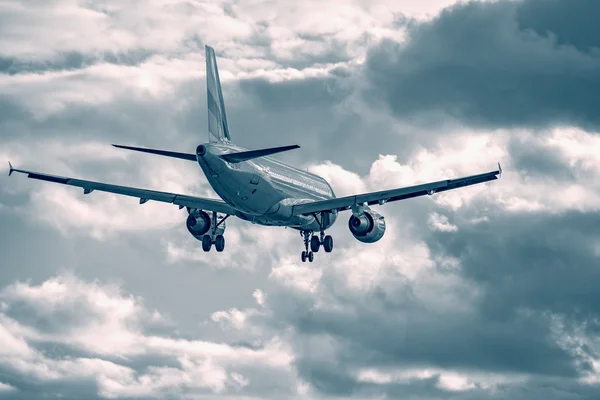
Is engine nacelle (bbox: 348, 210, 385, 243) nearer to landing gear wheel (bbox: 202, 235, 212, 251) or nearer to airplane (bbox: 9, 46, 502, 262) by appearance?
airplane (bbox: 9, 46, 502, 262)

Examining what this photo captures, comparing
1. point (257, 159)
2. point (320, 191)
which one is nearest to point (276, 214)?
point (257, 159)

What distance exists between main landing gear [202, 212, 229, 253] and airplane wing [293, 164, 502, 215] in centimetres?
645

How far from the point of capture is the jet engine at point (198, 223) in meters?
92.8

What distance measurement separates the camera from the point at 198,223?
304 ft

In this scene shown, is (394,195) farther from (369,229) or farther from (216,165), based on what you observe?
(216,165)

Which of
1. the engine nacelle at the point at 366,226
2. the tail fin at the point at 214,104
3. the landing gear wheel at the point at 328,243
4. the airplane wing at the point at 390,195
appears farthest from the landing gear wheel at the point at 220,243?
the engine nacelle at the point at 366,226

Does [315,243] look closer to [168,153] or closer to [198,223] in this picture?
[198,223]

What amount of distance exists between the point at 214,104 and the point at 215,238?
1121 cm

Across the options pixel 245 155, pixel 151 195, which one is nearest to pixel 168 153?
pixel 245 155

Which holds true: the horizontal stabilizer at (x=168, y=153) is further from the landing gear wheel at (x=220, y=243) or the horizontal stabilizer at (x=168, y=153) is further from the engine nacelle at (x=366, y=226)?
the engine nacelle at (x=366, y=226)

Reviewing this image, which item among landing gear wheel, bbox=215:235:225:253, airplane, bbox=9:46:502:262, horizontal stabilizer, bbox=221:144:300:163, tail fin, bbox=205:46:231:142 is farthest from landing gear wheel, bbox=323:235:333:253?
horizontal stabilizer, bbox=221:144:300:163

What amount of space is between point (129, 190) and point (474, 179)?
2792 centimetres

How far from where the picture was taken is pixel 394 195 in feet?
288

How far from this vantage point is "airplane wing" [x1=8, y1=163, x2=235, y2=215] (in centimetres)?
9069
